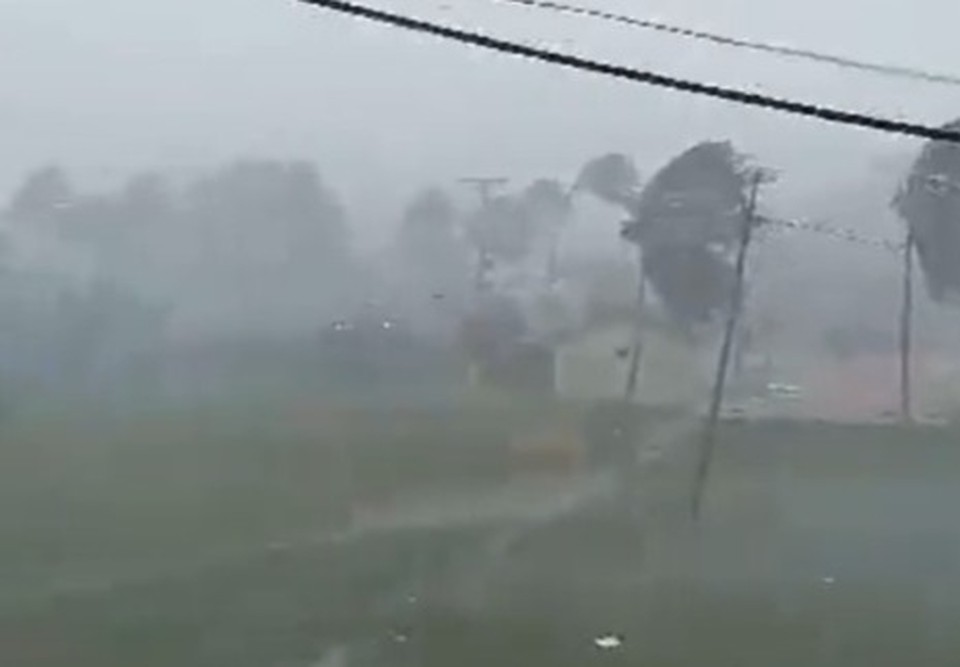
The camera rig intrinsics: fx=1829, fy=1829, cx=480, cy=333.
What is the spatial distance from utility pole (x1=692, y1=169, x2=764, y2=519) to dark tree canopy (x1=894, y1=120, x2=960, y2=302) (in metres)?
0.40

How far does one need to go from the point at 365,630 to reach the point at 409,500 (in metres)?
0.36

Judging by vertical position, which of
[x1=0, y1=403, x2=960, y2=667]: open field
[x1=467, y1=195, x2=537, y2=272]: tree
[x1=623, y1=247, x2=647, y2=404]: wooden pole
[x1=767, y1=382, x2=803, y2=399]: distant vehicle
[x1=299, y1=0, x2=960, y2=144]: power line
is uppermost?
[x1=299, y1=0, x2=960, y2=144]: power line

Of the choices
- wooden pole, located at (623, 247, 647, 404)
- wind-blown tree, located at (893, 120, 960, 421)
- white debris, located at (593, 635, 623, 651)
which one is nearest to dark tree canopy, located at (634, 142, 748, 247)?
wooden pole, located at (623, 247, 647, 404)

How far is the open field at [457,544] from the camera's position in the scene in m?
4.70

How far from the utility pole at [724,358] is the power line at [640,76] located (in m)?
0.33

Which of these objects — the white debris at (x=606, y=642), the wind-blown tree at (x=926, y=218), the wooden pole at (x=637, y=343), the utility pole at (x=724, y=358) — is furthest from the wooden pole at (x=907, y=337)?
the white debris at (x=606, y=642)

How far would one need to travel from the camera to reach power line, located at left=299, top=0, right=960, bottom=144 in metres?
4.39

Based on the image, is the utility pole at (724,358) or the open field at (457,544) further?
the utility pole at (724,358)

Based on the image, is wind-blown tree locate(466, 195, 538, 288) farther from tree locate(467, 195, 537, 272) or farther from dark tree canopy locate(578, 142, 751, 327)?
dark tree canopy locate(578, 142, 751, 327)

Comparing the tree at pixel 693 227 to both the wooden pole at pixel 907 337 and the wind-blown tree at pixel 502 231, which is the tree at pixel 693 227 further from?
the wooden pole at pixel 907 337

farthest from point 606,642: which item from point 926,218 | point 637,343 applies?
point 926,218

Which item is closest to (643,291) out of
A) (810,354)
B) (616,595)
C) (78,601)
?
(810,354)

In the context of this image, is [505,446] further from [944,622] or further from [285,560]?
[944,622]

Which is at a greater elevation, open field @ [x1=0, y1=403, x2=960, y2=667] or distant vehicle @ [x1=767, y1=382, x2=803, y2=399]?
distant vehicle @ [x1=767, y1=382, x2=803, y2=399]
